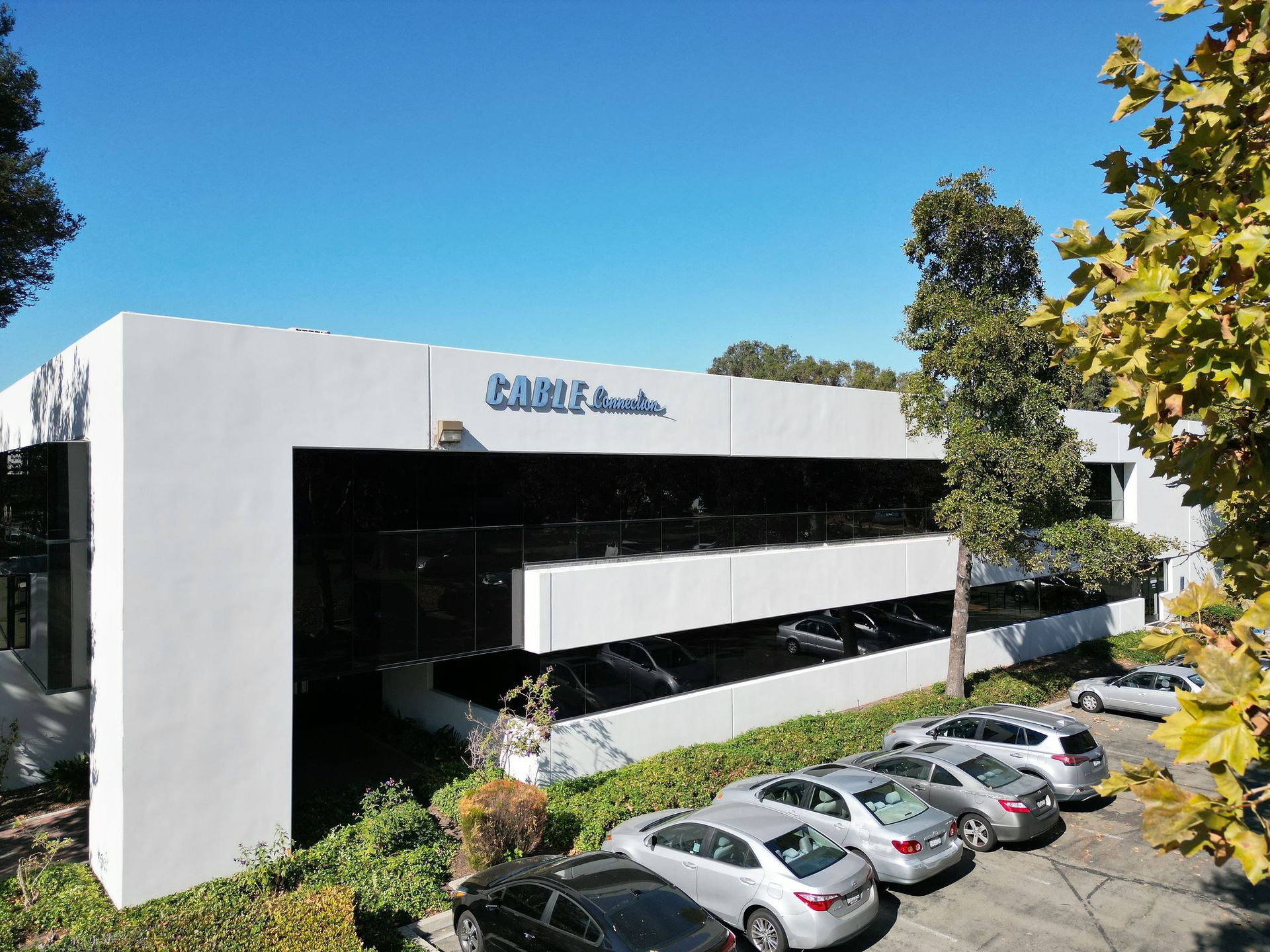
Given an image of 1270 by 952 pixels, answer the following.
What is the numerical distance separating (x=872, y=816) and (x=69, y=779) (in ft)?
46.3

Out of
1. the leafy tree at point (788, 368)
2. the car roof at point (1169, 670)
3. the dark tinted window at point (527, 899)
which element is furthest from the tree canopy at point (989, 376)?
the leafy tree at point (788, 368)

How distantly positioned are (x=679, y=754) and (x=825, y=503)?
30.3 feet

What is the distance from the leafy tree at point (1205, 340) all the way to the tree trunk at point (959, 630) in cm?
1583

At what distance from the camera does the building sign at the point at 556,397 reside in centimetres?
1330

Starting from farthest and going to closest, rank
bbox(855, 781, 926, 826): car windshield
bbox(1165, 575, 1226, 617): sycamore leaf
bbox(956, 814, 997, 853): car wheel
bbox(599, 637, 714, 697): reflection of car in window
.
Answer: bbox(599, 637, 714, 697): reflection of car in window < bbox(956, 814, 997, 853): car wheel < bbox(855, 781, 926, 826): car windshield < bbox(1165, 575, 1226, 617): sycamore leaf

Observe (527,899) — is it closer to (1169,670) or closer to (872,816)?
(872,816)

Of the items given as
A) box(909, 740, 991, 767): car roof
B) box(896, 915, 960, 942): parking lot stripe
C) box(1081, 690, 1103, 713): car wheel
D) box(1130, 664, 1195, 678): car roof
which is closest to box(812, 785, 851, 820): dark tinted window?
box(896, 915, 960, 942): parking lot stripe

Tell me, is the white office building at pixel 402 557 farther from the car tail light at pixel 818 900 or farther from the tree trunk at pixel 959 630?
the car tail light at pixel 818 900

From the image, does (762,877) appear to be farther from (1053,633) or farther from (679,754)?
(1053,633)

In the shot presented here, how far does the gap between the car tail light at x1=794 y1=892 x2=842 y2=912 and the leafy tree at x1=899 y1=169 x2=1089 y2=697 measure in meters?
11.4

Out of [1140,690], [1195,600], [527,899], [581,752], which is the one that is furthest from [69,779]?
[1140,690]

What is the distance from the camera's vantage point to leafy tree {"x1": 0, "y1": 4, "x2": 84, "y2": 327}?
63.2 ft

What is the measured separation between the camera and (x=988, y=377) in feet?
57.5

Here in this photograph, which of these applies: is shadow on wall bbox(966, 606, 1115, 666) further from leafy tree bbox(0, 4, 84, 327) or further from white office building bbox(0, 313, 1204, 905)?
leafy tree bbox(0, 4, 84, 327)
